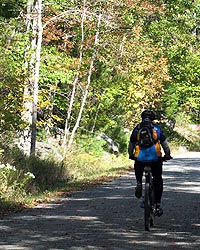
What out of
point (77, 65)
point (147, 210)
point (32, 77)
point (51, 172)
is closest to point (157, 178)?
point (147, 210)

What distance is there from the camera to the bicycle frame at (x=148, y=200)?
9.80m

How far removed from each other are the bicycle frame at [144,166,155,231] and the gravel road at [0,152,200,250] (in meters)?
0.14

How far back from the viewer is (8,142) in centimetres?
1916

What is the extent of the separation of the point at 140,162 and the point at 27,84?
10.8m

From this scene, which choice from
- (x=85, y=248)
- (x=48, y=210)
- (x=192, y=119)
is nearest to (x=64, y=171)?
(x=48, y=210)

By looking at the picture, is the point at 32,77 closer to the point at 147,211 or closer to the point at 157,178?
the point at 157,178

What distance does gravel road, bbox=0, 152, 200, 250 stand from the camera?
8.55m

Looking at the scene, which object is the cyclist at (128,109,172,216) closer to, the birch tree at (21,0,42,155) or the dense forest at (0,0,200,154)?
the dense forest at (0,0,200,154)

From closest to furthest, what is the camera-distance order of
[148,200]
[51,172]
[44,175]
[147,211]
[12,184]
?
1. [147,211]
2. [148,200]
3. [12,184]
4. [44,175]
5. [51,172]

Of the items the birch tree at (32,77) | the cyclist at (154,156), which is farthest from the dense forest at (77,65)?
the cyclist at (154,156)

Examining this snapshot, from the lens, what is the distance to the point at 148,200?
10.1 meters

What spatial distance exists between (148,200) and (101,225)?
0.93m

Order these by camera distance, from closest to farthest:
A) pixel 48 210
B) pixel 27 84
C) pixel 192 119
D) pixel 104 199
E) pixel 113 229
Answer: pixel 113 229 → pixel 48 210 → pixel 104 199 → pixel 27 84 → pixel 192 119

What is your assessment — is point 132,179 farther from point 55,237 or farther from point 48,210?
point 55,237
